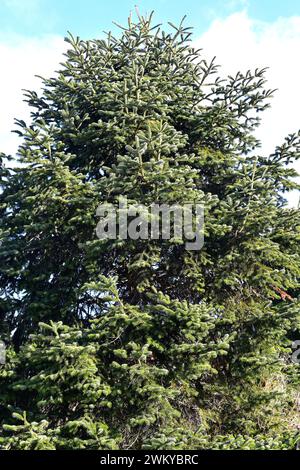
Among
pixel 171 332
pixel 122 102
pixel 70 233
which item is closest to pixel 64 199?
pixel 70 233

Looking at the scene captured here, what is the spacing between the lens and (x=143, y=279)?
8375 mm

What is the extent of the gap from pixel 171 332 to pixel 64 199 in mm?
2636

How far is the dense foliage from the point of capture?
713 centimetres

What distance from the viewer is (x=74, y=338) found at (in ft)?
23.0

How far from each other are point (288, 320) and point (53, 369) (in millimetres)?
3412

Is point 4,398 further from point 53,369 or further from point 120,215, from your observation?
point 120,215

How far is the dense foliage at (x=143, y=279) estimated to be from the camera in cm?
713

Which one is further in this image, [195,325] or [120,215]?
[120,215]
